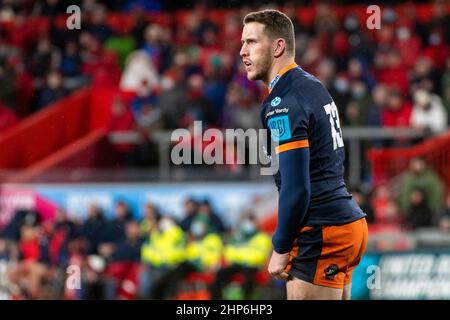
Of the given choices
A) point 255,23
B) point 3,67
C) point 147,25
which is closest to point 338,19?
point 147,25

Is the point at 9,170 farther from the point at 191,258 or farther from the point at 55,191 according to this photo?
the point at 191,258

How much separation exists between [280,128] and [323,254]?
0.68 metres

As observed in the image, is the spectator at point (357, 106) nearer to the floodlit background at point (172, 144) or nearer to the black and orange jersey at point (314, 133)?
the floodlit background at point (172, 144)

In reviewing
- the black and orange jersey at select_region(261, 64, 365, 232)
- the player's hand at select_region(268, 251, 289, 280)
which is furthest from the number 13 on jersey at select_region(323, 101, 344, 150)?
the player's hand at select_region(268, 251, 289, 280)

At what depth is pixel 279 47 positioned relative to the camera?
518 centimetres

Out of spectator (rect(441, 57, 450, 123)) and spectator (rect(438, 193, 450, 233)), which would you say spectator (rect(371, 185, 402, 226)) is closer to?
spectator (rect(438, 193, 450, 233))

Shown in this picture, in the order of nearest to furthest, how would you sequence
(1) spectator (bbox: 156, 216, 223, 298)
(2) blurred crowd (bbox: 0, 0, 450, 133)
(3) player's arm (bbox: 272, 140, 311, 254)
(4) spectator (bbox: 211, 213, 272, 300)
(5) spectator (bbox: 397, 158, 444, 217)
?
(3) player's arm (bbox: 272, 140, 311, 254)
(4) spectator (bbox: 211, 213, 272, 300)
(1) spectator (bbox: 156, 216, 223, 298)
(5) spectator (bbox: 397, 158, 444, 217)
(2) blurred crowd (bbox: 0, 0, 450, 133)

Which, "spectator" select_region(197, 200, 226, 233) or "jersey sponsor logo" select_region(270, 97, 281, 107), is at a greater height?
"jersey sponsor logo" select_region(270, 97, 281, 107)

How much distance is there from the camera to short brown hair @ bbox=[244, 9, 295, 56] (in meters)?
5.17

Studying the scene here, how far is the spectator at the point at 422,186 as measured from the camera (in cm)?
1188

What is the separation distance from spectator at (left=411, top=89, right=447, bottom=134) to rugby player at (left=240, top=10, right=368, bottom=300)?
7.98 metres

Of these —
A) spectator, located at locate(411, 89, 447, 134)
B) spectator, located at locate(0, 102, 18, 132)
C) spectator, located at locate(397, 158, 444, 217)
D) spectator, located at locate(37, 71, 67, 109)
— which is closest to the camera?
spectator, located at locate(397, 158, 444, 217)

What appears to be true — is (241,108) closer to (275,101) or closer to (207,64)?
(207,64)

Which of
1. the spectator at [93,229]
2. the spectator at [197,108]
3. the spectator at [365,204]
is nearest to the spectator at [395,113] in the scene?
the spectator at [365,204]
